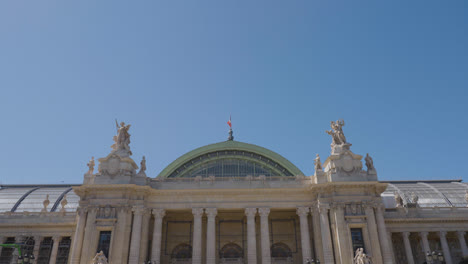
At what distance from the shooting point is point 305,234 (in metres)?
42.5

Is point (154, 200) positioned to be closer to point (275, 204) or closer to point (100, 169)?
point (100, 169)

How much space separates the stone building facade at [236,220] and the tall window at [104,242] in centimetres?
11

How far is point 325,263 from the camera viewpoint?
40.4 meters

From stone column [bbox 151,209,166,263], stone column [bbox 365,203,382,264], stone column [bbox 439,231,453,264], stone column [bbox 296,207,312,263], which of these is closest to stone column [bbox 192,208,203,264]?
stone column [bbox 151,209,166,263]

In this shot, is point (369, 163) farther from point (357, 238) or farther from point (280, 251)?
point (280, 251)

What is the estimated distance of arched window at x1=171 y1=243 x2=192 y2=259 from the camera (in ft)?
157

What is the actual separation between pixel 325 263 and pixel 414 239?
59.7ft

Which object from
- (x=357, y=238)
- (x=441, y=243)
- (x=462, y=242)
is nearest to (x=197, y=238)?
(x=357, y=238)

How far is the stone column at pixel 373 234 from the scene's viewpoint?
40312 millimetres

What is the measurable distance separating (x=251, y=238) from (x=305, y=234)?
21.0ft

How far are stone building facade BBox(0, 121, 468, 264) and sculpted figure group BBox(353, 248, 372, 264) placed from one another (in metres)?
0.65

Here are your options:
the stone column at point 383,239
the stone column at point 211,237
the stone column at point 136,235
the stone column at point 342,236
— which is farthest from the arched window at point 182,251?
the stone column at point 383,239

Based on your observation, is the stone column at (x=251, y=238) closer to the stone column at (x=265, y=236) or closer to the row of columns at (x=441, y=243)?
the stone column at (x=265, y=236)

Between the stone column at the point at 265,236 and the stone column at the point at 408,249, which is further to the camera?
the stone column at the point at 408,249
